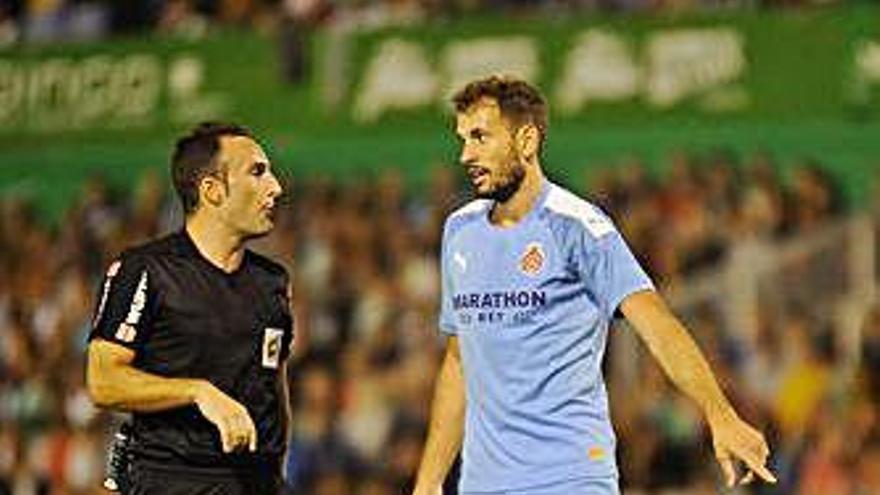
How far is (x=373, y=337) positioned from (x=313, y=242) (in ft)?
4.65

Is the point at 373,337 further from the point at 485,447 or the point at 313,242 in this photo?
the point at 485,447

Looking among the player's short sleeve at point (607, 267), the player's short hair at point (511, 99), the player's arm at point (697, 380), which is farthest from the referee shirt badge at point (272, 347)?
the player's arm at point (697, 380)

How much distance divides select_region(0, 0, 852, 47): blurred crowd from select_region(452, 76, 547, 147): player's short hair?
29.7 ft

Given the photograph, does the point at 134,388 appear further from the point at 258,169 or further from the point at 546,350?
the point at 546,350

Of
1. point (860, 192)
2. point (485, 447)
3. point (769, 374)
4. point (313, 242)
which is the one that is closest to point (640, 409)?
point (769, 374)

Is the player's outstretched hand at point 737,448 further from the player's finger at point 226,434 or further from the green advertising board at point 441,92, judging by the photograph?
the green advertising board at point 441,92

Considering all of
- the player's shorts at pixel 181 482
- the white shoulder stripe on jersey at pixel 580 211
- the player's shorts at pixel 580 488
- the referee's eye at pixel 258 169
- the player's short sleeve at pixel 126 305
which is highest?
the referee's eye at pixel 258 169

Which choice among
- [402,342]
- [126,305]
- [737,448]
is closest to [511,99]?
[126,305]

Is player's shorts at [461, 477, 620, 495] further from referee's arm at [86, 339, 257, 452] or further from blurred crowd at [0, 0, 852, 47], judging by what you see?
blurred crowd at [0, 0, 852, 47]

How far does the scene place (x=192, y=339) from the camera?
7.79 metres

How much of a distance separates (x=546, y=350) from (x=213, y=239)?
3.74ft

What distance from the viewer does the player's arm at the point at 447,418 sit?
8070mm

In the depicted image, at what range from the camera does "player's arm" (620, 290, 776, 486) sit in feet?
22.6

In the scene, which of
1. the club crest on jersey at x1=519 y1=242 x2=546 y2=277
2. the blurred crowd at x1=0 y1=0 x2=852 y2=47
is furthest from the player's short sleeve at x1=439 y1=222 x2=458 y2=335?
the blurred crowd at x1=0 y1=0 x2=852 y2=47
